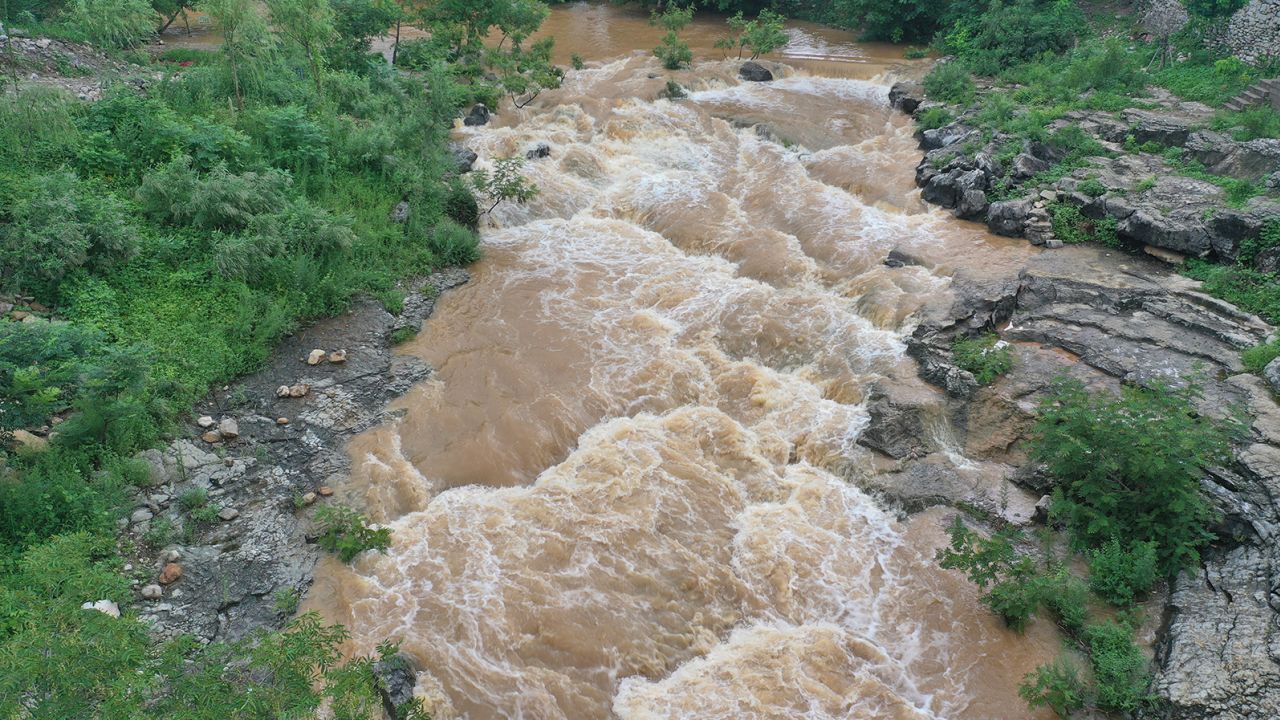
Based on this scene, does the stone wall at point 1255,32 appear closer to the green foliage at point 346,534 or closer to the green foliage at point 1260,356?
the green foliage at point 1260,356

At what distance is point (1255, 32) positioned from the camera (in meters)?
18.5

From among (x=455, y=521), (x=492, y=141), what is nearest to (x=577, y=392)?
(x=455, y=521)

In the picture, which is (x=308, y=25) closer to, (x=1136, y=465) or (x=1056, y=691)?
(x=1136, y=465)

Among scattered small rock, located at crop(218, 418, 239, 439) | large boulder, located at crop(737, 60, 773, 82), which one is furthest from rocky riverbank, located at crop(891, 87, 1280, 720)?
Result: scattered small rock, located at crop(218, 418, 239, 439)

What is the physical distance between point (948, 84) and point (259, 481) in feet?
66.8

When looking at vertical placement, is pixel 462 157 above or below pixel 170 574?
above

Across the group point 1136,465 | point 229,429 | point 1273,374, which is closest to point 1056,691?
point 1136,465

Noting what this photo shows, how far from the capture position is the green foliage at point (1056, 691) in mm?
7141

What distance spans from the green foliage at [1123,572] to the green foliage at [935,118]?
13785mm

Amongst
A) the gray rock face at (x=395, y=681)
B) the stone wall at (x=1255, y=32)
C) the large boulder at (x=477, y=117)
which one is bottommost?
the gray rock face at (x=395, y=681)

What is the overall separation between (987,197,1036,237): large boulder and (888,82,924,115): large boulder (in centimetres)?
711

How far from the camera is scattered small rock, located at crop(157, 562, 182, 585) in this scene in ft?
25.9

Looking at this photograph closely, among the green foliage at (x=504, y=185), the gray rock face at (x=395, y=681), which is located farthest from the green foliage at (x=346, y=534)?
the green foliage at (x=504, y=185)

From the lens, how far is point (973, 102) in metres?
20.1
